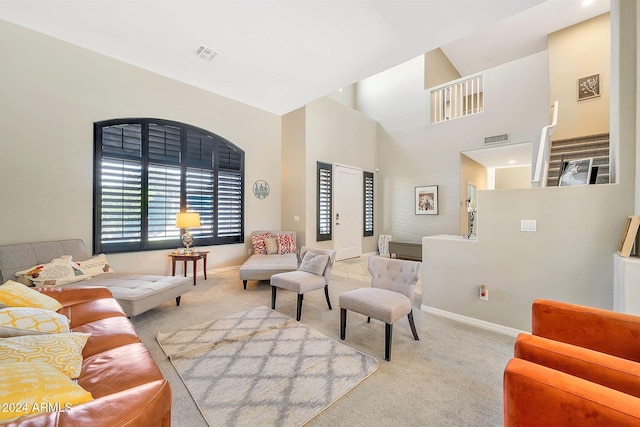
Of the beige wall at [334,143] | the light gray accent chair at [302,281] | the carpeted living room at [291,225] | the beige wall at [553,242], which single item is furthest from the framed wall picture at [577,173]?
the beige wall at [334,143]

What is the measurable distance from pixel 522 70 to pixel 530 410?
6476mm

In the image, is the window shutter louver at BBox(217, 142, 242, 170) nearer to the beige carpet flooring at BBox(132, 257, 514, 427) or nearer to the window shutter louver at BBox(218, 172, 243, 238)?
the window shutter louver at BBox(218, 172, 243, 238)

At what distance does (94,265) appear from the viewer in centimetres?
322

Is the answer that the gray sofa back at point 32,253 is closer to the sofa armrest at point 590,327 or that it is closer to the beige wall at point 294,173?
the beige wall at point 294,173

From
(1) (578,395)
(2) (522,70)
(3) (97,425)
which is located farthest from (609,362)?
(2) (522,70)

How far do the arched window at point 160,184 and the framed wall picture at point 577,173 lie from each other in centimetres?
496

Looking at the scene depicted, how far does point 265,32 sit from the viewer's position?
10.0ft

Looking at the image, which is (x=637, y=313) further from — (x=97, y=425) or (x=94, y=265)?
(x=94, y=265)

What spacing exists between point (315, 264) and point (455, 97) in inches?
225

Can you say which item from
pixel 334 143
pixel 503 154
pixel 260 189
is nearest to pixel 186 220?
pixel 260 189

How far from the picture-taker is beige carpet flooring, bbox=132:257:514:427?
151cm

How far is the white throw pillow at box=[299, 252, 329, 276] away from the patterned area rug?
26.2 inches

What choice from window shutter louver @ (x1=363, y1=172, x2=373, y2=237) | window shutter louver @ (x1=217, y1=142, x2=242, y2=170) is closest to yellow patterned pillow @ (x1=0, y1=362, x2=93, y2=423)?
window shutter louver @ (x1=217, y1=142, x2=242, y2=170)

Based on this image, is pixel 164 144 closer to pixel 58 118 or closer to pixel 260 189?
pixel 58 118
